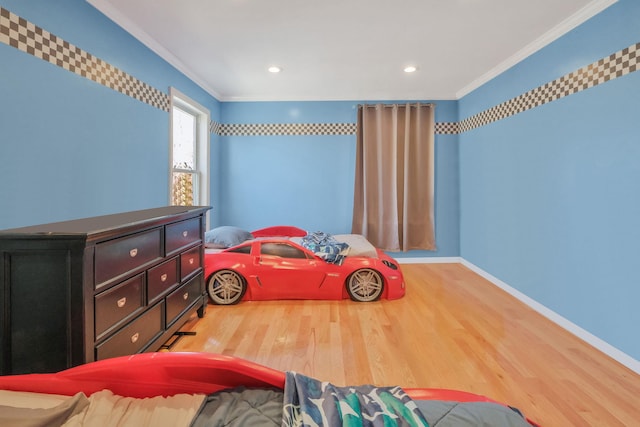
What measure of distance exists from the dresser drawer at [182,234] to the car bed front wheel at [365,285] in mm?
1507

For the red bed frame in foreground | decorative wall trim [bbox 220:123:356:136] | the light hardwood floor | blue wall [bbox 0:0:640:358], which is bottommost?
the light hardwood floor

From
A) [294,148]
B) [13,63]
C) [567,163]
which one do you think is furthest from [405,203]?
[13,63]

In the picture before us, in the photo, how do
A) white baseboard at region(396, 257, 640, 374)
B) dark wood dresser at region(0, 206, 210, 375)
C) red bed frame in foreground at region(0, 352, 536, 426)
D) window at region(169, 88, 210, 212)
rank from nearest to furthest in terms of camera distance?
1. red bed frame in foreground at region(0, 352, 536, 426)
2. dark wood dresser at region(0, 206, 210, 375)
3. white baseboard at region(396, 257, 640, 374)
4. window at region(169, 88, 210, 212)

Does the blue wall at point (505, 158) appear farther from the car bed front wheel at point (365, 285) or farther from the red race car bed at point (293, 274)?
the car bed front wheel at point (365, 285)

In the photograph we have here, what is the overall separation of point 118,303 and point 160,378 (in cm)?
71

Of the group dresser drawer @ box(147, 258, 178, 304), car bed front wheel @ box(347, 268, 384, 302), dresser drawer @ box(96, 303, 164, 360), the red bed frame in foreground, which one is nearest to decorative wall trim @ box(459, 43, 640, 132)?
car bed front wheel @ box(347, 268, 384, 302)

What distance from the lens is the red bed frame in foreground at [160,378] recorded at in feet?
3.48

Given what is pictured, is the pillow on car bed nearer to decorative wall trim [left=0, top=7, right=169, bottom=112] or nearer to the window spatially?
the window

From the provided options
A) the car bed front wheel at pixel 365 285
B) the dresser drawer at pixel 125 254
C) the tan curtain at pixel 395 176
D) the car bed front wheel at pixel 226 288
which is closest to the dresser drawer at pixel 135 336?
the dresser drawer at pixel 125 254

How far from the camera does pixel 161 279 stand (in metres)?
2.03

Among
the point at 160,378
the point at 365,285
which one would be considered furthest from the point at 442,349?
the point at 160,378

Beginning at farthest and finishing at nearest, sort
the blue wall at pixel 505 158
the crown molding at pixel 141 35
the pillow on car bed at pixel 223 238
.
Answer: the pillow on car bed at pixel 223 238 < the crown molding at pixel 141 35 < the blue wall at pixel 505 158

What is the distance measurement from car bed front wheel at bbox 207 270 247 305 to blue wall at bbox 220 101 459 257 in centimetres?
176

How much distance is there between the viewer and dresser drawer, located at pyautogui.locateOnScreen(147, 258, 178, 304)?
1.90 metres
